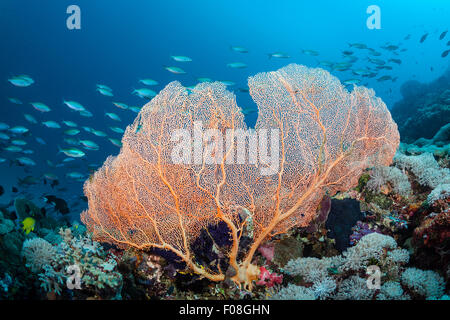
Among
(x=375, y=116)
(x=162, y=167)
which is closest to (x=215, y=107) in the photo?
(x=162, y=167)

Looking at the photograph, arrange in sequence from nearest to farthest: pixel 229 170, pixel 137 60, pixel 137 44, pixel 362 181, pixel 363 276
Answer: pixel 363 276
pixel 229 170
pixel 362 181
pixel 137 44
pixel 137 60

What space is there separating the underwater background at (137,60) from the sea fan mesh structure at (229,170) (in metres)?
1.74

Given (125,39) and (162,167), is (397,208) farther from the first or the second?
(125,39)

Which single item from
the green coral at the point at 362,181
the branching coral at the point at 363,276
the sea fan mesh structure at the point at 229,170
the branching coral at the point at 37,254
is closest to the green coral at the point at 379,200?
the green coral at the point at 362,181

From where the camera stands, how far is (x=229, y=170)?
11.1 ft

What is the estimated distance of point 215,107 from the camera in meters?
3.37

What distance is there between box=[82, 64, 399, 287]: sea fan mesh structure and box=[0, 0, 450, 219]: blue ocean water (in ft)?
45.8

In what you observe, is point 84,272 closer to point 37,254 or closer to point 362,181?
point 37,254

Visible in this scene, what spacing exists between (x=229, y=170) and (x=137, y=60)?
6985 centimetres

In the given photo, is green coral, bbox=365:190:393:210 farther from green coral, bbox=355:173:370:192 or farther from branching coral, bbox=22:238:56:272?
branching coral, bbox=22:238:56:272

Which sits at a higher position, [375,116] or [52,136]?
[375,116]

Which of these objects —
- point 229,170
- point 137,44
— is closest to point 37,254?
point 229,170

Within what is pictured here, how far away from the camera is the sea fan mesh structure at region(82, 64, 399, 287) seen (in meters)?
3.31

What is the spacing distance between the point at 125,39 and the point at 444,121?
2606 inches
